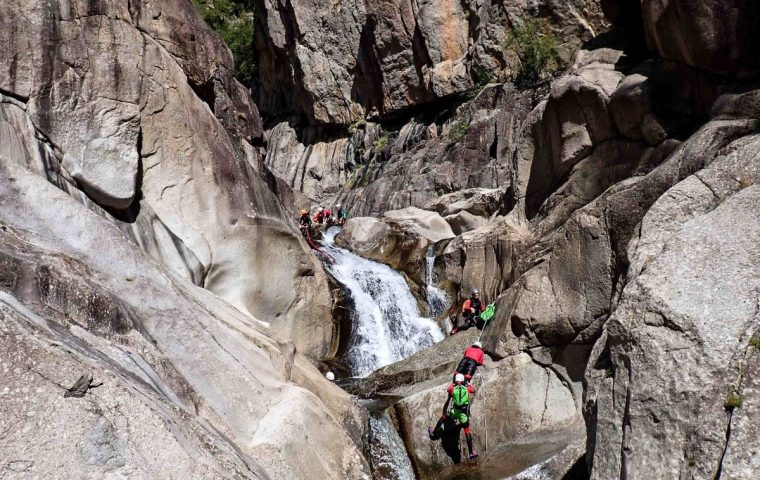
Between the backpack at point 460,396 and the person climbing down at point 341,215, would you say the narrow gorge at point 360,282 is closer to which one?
the backpack at point 460,396

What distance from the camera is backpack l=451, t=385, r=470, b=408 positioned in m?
11.8

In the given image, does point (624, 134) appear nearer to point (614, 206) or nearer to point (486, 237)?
point (614, 206)

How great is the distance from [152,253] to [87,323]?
5811mm

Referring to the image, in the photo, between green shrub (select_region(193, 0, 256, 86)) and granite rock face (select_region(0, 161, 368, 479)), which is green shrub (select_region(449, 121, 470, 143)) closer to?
green shrub (select_region(193, 0, 256, 86))

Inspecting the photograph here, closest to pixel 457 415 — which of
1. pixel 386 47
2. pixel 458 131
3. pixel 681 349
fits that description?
pixel 681 349

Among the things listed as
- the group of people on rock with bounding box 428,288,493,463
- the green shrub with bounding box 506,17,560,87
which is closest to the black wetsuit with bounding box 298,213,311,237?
the group of people on rock with bounding box 428,288,493,463

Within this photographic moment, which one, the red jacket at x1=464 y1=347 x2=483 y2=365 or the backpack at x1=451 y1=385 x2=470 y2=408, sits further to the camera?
the red jacket at x1=464 y1=347 x2=483 y2=365

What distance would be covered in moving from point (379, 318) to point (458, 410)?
27.6 ft

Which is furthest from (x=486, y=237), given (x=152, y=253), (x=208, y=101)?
(x=152, y=253)

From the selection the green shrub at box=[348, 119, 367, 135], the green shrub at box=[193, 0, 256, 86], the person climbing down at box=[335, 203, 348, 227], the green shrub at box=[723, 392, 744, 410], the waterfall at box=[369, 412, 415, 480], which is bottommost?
the person climbing down at box=[335, 203, 348, 227]

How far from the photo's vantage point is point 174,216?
14492 millimetres

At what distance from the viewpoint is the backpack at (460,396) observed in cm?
1179

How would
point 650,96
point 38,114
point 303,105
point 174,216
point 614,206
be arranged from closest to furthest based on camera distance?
1. point 614,206
2. point 38,114
3. point 650,96
4. point 174,216
5. point 303,105

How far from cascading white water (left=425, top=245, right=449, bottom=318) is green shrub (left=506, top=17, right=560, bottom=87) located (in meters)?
17.6
